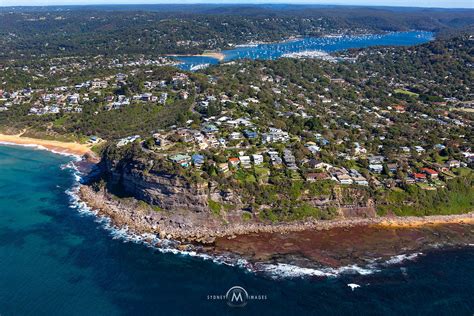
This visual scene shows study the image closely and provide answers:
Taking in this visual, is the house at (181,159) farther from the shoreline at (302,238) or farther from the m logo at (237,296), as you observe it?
the m logo at (237,296)

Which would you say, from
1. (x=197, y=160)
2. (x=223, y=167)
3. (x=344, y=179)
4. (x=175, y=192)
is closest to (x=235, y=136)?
(x=223, y=167)

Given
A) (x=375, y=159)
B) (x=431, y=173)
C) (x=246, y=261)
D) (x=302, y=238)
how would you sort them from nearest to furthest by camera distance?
(x=246, y=261), (x=302, y=238), (x=431, y=173), (x=375, y=159)

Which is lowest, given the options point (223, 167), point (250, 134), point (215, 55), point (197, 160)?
point (223, 167)

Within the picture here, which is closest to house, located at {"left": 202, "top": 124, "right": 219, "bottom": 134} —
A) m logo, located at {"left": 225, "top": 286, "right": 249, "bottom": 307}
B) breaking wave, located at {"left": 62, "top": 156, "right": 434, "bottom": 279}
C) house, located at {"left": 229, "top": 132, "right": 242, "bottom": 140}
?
house, located at {"left": 229, "top": 132, "right": 242, "bottom": 140}

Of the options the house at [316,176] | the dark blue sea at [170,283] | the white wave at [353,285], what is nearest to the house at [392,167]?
the house at [316,176]

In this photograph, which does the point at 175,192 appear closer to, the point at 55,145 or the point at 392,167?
the point at 392,167
